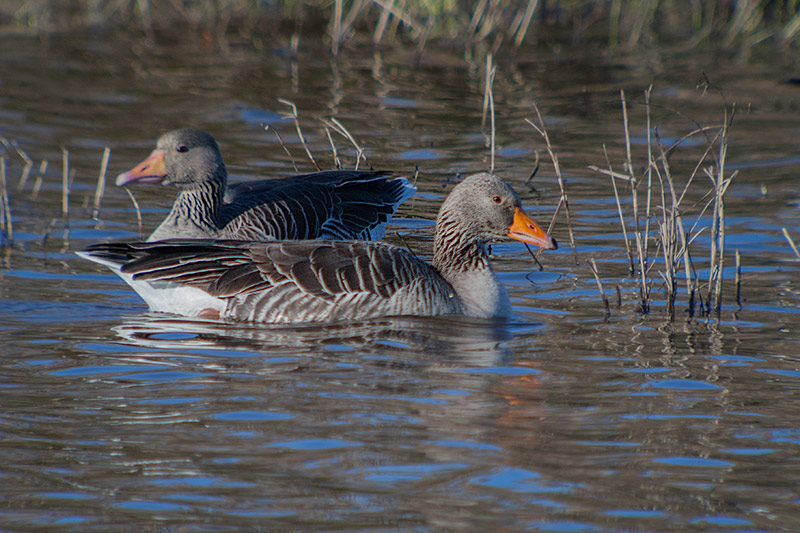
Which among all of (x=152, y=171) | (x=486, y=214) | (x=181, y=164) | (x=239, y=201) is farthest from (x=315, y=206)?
(x=486, y=214)

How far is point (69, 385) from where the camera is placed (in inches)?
271

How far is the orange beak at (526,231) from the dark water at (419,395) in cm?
64

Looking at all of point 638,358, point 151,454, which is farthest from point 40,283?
point 638,358

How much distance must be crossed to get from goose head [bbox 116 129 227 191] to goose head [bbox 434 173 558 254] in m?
2.66

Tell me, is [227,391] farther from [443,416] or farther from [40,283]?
[40,283]

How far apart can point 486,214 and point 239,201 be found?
288cm

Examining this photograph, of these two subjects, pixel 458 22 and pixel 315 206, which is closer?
pixel 315 206

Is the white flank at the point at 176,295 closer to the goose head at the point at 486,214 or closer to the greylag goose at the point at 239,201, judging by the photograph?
the greylag goose at the point at 239,201

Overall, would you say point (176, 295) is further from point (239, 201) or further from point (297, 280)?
point (239, 201)

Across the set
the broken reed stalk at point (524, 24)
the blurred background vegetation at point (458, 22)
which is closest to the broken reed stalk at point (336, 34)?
the blurred background vegetation at point (458, 22)

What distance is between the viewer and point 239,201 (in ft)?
34.9

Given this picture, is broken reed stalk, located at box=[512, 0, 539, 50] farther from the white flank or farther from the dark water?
the white flank

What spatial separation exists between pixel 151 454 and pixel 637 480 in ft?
8.25

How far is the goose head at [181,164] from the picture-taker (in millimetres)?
10250
